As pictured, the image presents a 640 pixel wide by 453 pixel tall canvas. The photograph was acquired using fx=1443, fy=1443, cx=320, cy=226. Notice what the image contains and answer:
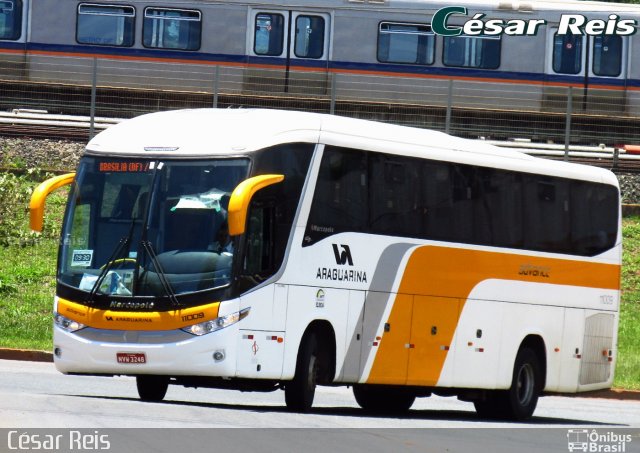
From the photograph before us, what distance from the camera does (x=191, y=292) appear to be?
48.5 ft

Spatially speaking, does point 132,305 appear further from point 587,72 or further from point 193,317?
point 587,72

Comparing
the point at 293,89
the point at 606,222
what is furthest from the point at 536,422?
the point at 293,89

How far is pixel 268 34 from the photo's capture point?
118 feet

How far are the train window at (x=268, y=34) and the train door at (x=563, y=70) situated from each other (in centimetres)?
674

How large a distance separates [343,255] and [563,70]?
2152cm

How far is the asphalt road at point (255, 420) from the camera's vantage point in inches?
474

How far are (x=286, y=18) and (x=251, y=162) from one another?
69.7 ft

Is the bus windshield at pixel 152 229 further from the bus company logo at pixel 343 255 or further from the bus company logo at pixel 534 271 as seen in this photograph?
the bus company logo at pixel 534 271

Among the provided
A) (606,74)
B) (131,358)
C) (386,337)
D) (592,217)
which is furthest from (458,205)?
(606,74)

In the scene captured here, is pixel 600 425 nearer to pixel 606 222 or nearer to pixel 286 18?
pixel 606 222

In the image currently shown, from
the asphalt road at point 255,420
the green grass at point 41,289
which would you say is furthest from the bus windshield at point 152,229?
the green grass at point 41,289

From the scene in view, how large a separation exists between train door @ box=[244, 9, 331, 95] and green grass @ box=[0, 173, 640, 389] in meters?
6.45

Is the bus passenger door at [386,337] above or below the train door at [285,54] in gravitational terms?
below
